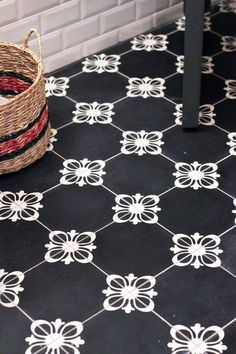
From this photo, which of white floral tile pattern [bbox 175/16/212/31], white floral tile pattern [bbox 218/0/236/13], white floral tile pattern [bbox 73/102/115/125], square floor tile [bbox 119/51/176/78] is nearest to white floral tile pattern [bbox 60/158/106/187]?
white floral tile pattern [bbox 73/102/115/125]

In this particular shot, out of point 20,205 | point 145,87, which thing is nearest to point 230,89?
point 145,87

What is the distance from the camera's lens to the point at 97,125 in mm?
2201

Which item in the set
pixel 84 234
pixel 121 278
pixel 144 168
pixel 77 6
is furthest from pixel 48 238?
pixel 77 6

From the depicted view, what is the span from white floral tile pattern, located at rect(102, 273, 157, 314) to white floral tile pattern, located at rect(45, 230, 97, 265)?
0.10m

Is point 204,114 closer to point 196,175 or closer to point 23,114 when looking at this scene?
point 196,175

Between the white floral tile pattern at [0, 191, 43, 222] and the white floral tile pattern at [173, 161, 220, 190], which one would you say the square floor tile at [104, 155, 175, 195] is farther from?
the white floral tile pattern at [0, 191, 43, 222]

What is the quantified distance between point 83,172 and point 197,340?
1.98 ft

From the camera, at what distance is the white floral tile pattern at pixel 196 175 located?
6.55ft

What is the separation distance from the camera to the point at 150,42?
100 inches

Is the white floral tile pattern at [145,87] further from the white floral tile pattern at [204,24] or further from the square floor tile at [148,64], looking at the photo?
the white floral tile pattern at [204,24]

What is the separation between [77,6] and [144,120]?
1.44ft

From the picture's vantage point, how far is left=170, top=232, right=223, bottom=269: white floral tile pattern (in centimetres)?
178

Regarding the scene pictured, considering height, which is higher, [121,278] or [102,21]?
[102,21]

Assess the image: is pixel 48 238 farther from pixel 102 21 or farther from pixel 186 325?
pixel 102 21
